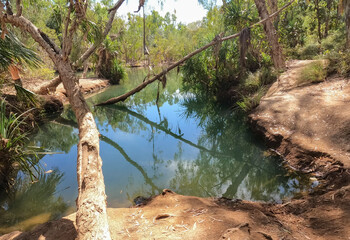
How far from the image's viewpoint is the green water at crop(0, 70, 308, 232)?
397 cm

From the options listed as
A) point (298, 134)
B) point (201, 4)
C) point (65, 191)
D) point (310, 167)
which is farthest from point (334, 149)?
point (201, 4)

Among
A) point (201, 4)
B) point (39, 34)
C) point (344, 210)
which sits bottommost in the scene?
point (344, 210)

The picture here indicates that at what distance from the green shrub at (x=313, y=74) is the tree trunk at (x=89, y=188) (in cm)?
622

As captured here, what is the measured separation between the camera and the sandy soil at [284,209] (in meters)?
2.35

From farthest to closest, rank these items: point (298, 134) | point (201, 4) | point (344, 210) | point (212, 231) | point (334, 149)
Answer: point (201, 4), point (298, 134), point (334, 149), point (344, 210), point (212, 231)

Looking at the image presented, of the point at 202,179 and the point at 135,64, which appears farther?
the point at 135,64

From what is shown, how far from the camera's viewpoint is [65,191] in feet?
13.9

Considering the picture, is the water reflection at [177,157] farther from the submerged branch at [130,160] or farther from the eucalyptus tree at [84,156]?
the eucalyptus tree at [84,156]

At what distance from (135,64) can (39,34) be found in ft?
88.7

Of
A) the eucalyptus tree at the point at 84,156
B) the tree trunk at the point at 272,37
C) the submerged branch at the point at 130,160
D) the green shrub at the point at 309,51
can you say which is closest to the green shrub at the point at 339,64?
the tree trunk at the point at 272,37

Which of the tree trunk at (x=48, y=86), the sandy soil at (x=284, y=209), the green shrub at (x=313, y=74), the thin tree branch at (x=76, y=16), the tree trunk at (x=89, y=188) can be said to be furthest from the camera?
the tree trunk at (x=48, y=86)

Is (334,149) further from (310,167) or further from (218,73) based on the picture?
(218,73)

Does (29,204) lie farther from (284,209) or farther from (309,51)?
(309,51)

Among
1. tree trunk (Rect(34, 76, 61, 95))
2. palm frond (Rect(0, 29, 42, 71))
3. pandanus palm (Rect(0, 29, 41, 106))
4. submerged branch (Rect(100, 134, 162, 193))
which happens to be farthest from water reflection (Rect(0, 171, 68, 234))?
tree trunk (Rect(34, 76, 61, 95))
